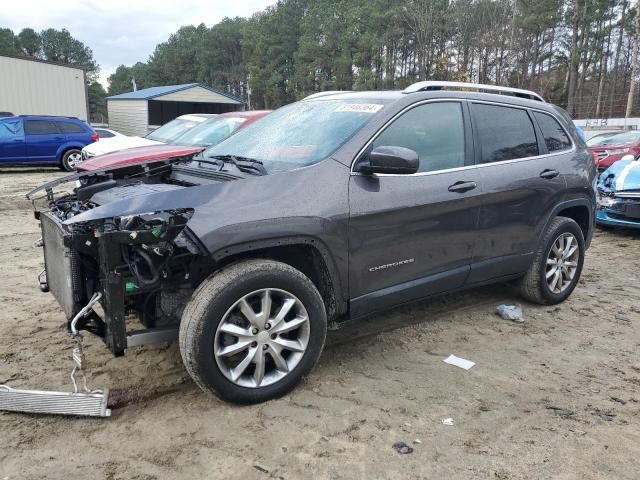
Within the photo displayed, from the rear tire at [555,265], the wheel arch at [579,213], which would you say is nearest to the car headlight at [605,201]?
the wheel arch at [579,213]

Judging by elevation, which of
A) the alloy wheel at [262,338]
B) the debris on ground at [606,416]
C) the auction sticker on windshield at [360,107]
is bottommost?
the debris on ground at [606,416]

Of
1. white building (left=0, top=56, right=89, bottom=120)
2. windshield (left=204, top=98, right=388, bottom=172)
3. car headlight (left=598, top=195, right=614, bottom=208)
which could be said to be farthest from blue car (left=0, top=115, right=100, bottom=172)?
white building (left=0, top=56, right=89, bottom=120)

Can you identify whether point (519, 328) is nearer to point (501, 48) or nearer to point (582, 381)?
point (582, 381)

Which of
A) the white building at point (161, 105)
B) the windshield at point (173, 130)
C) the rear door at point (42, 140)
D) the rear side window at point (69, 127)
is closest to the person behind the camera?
the windshield at point (173, 130)

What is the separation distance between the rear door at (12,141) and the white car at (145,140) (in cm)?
690

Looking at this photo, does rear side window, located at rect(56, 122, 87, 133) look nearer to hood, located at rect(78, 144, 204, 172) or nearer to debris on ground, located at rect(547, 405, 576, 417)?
hood, located at rect(78, 144, 204, 172)

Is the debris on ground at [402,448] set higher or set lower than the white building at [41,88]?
lower

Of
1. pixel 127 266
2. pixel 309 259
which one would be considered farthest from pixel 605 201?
pixel 127 266

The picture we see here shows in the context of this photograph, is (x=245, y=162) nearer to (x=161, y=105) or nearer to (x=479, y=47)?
(x=161, y=105)

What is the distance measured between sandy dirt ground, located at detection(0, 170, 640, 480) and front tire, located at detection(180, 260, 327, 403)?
0.54 ft

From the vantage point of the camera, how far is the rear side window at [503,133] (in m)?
4.19

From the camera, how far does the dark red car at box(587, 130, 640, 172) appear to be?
11.7 m

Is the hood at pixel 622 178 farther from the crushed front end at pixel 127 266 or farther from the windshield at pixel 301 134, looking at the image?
the crushed front end at pixel 127 266

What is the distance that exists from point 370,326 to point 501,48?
43515 mm
